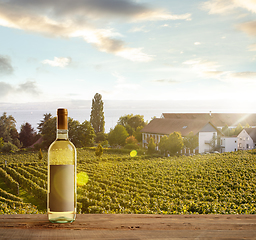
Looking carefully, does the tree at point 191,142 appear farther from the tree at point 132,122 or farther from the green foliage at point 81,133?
the tree at point 132,122

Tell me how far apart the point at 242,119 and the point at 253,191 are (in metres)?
55.6

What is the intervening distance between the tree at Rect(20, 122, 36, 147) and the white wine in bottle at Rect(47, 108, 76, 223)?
58610 millimetres

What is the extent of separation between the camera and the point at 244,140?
50969 mm

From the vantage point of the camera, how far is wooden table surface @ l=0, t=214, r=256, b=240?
1.27 metres

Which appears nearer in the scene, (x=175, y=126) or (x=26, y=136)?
(x=175, y=126)

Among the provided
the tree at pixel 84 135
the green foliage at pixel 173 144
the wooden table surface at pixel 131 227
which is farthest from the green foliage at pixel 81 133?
the wooden table surface at pixel 131 227

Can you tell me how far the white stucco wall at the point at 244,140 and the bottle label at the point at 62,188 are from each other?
53.3 meters

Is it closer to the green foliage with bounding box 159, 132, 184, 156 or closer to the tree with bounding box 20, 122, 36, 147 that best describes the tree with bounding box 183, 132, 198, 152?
the green foliage with bounding box 159, 132, 184, 156

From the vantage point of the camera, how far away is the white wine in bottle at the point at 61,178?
1439 millimetres

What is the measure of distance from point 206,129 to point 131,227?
47710mm

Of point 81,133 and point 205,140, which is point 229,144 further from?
point 81,133

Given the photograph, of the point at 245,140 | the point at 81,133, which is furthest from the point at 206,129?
the point at 81,133

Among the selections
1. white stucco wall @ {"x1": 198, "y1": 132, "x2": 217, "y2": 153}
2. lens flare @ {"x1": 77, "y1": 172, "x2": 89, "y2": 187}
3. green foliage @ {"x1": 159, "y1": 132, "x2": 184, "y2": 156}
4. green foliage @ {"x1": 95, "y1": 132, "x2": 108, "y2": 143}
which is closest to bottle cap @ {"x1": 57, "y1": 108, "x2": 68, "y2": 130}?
lens flare @ {"x1": 77, "y1": 172, "x2": 89, "y2": 187}

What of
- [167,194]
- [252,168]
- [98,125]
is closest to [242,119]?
[98,125]
